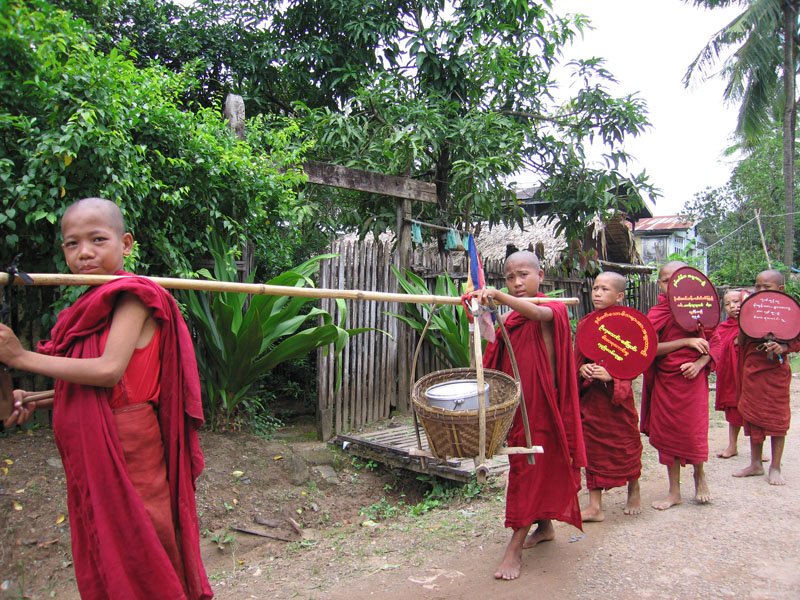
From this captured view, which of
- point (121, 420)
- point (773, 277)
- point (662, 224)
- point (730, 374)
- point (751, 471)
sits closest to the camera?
point (121, 420)

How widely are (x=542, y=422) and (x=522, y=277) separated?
88 cm

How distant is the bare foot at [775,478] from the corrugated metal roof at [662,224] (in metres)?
28.1

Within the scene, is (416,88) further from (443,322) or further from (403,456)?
(403,456)

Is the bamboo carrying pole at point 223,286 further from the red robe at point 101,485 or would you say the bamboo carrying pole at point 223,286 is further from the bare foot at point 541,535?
the bare foot at point 541,535

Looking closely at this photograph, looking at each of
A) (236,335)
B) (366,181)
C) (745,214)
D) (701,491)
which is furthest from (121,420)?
(745,214)

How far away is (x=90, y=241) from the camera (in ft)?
7.31

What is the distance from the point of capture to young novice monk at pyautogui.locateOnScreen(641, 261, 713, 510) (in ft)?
14.9

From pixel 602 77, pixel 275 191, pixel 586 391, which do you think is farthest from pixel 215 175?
pixel 602 77

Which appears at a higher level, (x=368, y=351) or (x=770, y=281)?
(x=770, y=281)

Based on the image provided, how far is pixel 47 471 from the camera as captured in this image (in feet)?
13.6

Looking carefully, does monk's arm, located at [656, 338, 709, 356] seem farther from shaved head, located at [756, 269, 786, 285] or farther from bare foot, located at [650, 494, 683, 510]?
shaved head, located at [756, 269, 786, 285]

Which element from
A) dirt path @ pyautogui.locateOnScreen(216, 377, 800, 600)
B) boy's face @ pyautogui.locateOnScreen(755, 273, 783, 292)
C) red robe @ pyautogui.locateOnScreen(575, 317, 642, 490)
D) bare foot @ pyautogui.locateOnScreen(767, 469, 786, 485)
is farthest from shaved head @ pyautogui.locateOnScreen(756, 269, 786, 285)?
red robe @ pyautogui.locateOnScreen(575, 317, 642, 490)

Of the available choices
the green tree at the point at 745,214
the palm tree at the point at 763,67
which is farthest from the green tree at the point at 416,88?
the green tree at the point at 745,214

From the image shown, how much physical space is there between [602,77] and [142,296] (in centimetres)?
843
